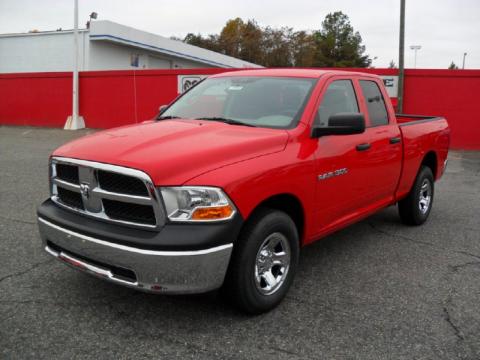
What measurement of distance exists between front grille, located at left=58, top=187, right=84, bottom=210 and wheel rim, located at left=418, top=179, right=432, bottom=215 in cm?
430

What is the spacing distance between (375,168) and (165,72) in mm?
13384

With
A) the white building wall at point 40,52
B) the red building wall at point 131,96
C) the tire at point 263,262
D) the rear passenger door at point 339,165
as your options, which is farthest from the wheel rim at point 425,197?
the white building wall at point 40,52

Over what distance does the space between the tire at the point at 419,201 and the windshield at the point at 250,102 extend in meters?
2.39

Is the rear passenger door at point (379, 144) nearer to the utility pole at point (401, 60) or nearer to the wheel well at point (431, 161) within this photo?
→ the wheel well at point (431, 161)

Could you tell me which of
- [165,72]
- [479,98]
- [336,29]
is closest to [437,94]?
[479,98]

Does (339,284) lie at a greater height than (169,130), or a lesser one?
lesser

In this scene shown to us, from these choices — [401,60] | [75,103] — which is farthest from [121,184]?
[75,103]

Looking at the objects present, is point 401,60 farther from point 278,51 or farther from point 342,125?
point 278,51

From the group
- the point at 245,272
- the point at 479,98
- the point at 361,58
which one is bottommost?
the point at 245,272

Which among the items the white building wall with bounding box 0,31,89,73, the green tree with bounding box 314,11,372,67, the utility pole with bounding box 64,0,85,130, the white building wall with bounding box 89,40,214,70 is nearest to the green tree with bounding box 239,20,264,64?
the green tree with bounding box 314,11,372,67

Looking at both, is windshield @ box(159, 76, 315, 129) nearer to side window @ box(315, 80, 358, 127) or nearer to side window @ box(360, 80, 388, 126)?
side window @ box(315, 80, 358, 127)

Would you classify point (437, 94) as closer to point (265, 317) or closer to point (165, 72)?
point (165, 72)

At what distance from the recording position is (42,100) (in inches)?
748

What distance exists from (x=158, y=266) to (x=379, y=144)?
9.13 ft
